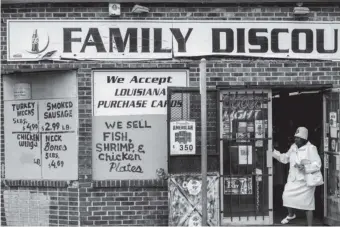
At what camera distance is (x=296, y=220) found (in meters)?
9.45

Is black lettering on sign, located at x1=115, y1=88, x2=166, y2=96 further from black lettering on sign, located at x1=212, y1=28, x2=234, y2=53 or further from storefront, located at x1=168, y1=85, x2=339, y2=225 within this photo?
black lettering on sign, located at x1=212, y1=28, x2=234, y2=53

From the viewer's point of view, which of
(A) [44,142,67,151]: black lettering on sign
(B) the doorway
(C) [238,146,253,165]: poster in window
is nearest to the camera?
(A) [44,142,67,151]: black lettering on sign

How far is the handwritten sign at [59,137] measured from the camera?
872 cm

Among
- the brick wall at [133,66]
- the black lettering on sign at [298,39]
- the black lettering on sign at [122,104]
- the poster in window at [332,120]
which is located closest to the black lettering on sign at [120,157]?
the brick wall at [133,66]

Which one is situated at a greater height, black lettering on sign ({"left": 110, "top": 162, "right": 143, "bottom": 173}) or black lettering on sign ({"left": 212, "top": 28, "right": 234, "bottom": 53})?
black lettering on sign ({"left": 212, "top": 28, "right": 234, "bottom": 53})

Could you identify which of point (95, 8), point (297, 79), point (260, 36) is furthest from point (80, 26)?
point (297, 79)

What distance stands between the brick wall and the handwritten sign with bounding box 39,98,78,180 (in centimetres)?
15

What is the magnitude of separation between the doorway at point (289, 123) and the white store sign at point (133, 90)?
8.01 feet

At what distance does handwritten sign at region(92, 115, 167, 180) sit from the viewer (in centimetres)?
871

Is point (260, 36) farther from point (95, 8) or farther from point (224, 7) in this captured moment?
point (95, 8)

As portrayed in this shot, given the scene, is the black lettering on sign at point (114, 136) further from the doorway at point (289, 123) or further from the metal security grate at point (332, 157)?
the metal security grate at point (332, 157)

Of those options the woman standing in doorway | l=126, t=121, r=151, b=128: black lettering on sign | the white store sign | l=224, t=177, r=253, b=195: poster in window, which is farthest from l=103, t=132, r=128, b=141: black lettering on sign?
the woman standing in doorway

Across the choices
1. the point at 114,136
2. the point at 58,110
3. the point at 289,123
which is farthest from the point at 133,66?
the point at 289,123

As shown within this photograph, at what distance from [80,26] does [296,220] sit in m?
4.95
